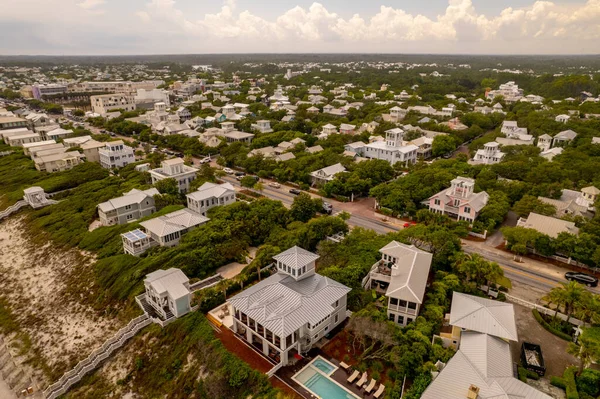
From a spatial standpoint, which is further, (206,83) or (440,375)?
(206,83)

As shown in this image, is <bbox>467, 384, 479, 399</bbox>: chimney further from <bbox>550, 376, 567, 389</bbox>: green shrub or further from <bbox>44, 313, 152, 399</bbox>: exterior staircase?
<bbox>44, 313, 152, 399</bbox>: exterior staircase

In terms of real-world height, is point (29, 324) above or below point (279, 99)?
below

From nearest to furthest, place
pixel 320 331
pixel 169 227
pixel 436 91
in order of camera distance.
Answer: pixel 320 331 < pixel 169 227 < pixel 436 91

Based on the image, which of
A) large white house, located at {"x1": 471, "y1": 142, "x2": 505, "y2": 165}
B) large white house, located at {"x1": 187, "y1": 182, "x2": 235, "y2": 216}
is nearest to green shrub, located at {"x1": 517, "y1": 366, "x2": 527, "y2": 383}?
large white house, located at {"x1": 187, "y1": 182, "x2": 235, "y2": 216}

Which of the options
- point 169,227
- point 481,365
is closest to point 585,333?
point 481,365

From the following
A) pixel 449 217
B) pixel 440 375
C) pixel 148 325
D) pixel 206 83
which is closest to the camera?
pixel 440 375

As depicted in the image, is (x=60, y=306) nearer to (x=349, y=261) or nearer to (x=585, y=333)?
(x=349, y=261)
